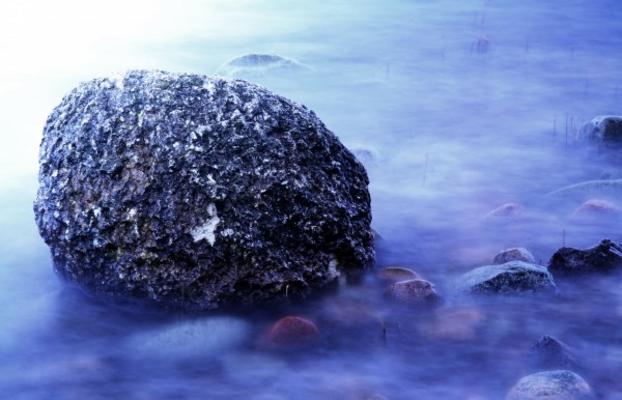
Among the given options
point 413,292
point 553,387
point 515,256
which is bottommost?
point 553,387

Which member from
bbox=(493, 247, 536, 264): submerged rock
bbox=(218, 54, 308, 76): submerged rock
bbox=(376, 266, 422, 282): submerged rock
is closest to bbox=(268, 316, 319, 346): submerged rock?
bbox=(376, 266, 422, 282): submerged rock

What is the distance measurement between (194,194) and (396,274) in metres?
1.20

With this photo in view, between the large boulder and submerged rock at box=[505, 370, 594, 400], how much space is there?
118cm

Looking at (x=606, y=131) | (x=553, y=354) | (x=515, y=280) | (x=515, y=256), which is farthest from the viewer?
(x=606, y=131)

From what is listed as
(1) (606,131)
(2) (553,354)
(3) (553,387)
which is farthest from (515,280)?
(1) (606,131)

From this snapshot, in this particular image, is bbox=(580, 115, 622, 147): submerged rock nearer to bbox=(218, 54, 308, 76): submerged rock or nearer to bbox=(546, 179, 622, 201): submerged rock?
bbox=(546, 179, 622, 201): submerged rock

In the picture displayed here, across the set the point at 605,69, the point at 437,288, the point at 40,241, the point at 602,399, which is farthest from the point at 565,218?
the point at 605,69

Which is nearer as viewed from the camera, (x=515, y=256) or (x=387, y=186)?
(x=515, y=256)

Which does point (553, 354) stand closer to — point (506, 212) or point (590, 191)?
point (506, 212)

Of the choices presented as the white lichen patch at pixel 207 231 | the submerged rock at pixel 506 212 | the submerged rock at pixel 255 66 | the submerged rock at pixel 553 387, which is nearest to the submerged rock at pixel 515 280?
the submerged rock at pixel 553 387

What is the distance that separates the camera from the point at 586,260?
4.63 m

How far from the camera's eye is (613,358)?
3953 millimetres

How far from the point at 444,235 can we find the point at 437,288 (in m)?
0.80

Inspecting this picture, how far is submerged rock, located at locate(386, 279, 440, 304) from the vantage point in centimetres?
442
